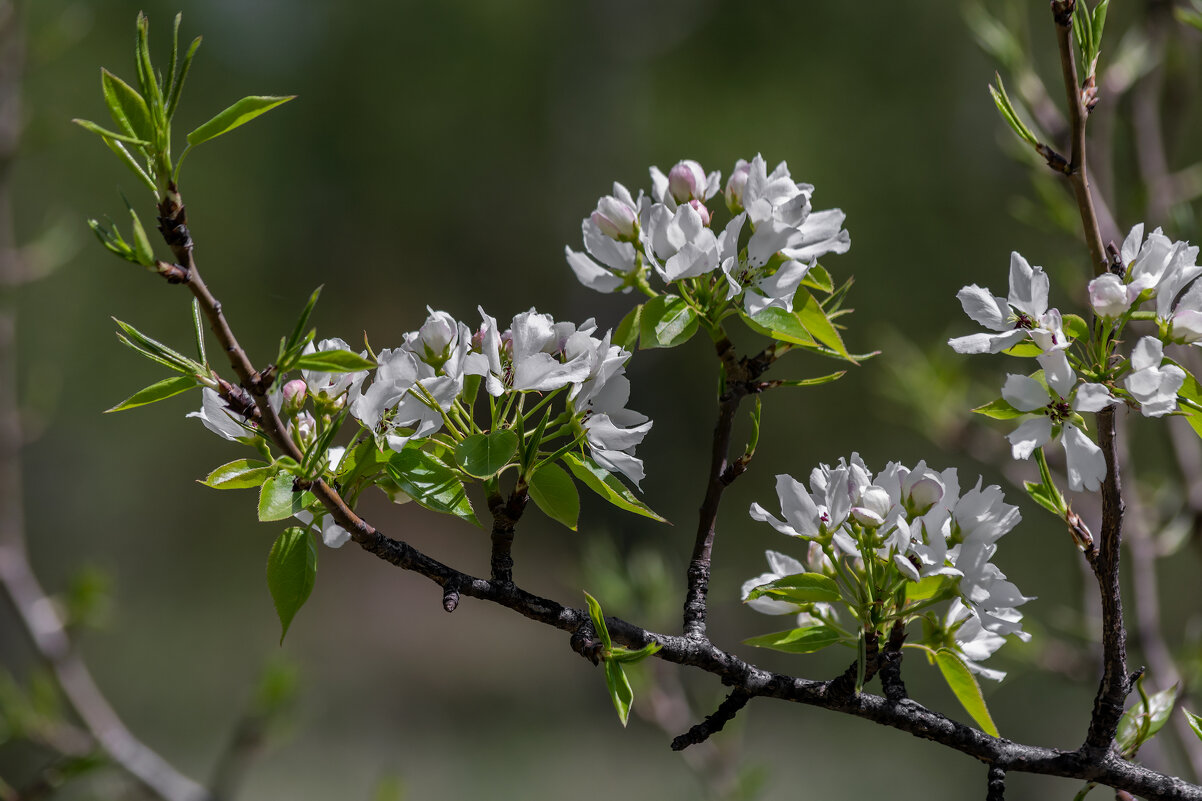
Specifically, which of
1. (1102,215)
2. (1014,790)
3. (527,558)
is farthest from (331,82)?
(1102,215)

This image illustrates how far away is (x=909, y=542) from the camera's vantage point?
0.32 meters

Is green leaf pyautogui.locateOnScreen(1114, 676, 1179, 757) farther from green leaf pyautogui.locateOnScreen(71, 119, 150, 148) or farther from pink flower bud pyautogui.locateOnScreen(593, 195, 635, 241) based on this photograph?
green leaf pyautogui.locateOnScreen(71, 119, 150, 148)

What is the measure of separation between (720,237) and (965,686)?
0.60 feet

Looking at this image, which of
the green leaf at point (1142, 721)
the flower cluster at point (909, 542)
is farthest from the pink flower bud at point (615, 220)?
the green leaf at point (1142, 721)

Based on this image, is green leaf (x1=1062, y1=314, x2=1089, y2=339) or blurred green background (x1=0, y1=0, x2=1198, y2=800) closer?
green leaf (x1=1062, y1=314, x2=1089, y2=339)

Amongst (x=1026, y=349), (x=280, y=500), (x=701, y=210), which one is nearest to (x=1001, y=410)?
(x=1026, y=349)

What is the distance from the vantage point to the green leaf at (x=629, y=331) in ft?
1.14

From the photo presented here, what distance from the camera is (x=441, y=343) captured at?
1.09 ft

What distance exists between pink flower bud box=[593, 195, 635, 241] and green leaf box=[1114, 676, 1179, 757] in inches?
10.2

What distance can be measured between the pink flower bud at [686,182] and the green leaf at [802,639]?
0.17 m

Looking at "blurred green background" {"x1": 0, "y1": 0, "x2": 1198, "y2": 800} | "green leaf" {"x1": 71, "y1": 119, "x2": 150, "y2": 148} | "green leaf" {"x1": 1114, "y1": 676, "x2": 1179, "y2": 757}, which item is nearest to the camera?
"green leaf" {"x1": 71, "y1": 119, "x2": 150, "y2": 148}

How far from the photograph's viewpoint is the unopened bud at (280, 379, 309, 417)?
0.35 metres

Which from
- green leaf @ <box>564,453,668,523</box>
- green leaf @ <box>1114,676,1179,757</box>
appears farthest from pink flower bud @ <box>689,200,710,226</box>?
green leaf @ <box>1114,676,1179,757</box>

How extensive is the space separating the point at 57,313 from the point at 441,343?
15.5 ft
